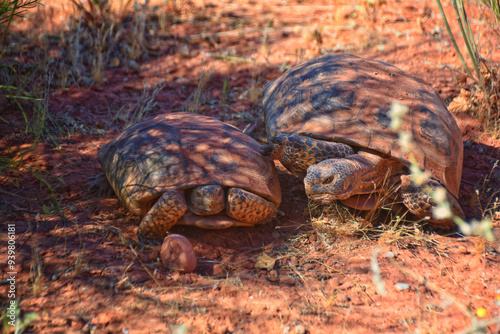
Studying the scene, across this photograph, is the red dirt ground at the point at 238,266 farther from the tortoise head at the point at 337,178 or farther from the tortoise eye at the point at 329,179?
the tortoise eye at the point at 329,179

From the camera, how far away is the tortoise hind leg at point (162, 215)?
2.70 metres

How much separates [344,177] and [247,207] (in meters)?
0.73

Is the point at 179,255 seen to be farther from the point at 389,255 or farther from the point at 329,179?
the point at 389,255

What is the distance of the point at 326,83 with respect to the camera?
3.53 m

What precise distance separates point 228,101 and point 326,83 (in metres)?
2.14

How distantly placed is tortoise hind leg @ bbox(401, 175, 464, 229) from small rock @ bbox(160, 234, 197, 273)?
5.63 feet

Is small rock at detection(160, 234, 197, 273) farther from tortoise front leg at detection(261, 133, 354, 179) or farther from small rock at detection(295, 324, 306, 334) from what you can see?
tortoise front leg at detection(261, 133, 354, 179)

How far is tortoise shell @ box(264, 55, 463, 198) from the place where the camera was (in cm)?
311

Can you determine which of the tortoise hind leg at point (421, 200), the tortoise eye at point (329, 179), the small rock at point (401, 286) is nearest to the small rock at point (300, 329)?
the small rock at point (401, 286)

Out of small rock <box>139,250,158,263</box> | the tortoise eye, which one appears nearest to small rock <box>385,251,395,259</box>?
the tortoise eye

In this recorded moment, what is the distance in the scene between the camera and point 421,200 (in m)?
2.96

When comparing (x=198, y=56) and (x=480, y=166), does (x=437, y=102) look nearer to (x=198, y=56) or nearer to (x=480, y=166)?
(x=480, y=166)

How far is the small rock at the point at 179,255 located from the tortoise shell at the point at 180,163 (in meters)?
0.42

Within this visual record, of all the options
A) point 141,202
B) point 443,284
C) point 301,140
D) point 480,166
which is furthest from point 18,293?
point 480,166
